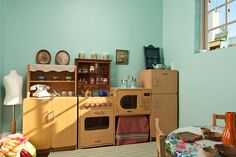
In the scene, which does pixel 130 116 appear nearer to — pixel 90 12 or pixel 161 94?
pixel 161 94

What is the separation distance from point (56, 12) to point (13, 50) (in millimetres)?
1013

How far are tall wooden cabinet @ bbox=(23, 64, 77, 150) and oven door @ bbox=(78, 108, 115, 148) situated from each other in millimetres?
129

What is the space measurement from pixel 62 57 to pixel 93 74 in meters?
0.65

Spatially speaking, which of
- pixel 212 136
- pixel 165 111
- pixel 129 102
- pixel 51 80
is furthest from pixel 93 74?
pixel 212 136

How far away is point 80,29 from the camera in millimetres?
3348

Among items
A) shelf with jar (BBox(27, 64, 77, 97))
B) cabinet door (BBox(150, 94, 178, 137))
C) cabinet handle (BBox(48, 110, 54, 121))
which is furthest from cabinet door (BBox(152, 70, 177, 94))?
cabinet handle (BBox(48, 110, 54, 121))

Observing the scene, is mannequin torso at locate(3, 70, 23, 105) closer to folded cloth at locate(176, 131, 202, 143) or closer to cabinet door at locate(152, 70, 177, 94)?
cabinet door at locate(152, 70, 177, 94)

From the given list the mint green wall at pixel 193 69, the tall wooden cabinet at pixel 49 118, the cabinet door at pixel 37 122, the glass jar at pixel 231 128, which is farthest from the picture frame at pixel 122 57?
the glass jar at pixel 231 128

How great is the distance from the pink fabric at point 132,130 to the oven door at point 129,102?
12cm

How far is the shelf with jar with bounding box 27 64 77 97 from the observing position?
2900mm

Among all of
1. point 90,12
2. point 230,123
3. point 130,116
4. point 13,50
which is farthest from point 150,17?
point 230,123

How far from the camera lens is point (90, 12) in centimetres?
340

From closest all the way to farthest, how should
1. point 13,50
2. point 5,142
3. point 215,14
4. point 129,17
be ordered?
1. point 5,142
2. point 215,14
3. point 13,50
4. point 129,17

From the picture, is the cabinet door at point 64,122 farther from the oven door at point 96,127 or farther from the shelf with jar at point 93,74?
the shelf with jar at point 93,74
